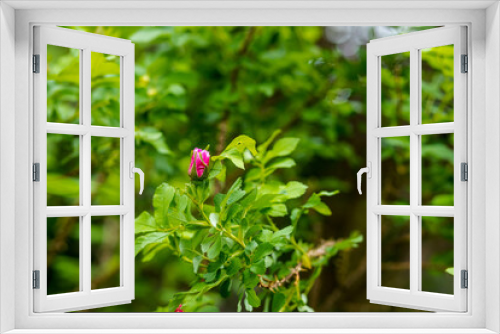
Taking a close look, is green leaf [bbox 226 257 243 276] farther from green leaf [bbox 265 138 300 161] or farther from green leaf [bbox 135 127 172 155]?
green leaf [bbox 135 127 172 155]

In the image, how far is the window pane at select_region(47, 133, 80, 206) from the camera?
1941 mm

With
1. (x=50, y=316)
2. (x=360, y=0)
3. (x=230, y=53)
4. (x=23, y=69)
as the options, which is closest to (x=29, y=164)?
(x=23, y=69)

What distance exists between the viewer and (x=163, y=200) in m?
1.58

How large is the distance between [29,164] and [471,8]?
140 cm

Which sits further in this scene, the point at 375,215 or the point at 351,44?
the point at 351,44

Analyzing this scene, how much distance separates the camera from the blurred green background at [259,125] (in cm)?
223

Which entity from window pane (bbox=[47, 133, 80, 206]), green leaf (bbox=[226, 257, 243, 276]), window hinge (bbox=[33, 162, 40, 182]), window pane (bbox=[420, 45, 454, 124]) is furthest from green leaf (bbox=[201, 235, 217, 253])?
window pane (bbox=[420, 45, 454, 124])

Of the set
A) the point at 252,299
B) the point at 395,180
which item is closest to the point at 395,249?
the point at 395,180

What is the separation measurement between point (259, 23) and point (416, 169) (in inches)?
26.7

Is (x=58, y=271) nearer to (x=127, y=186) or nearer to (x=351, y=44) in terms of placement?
(x=127, y=186)

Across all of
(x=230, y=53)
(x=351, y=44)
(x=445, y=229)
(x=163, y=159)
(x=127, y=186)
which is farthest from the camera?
(x=351, y=44)

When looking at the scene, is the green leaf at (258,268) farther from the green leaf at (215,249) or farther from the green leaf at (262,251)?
the green leaf at (215,249)

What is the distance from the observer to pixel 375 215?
5.36ft

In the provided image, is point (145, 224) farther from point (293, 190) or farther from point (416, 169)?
point (416, 169)
